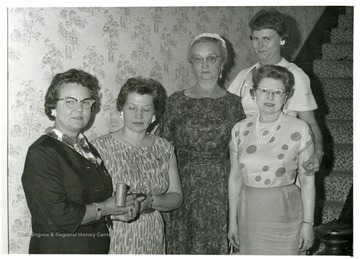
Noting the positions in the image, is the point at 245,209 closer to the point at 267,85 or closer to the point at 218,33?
the point at 267,85

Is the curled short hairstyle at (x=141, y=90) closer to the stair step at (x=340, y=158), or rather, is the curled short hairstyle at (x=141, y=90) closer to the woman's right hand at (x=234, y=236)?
the woman's right hand at (x=234, y=236)

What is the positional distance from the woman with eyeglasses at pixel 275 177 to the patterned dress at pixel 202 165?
0.14 metres

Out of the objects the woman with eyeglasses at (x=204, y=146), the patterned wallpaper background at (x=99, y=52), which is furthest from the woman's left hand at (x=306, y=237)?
the patterned wallpaper background at (x=99, y=52)

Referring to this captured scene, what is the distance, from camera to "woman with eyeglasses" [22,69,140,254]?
5.13ft

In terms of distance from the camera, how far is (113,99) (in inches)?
71.9

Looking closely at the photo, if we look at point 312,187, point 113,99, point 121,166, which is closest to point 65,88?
point 113,99

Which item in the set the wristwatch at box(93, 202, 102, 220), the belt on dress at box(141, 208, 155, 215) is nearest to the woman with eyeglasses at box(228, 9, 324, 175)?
the belt on dress at box(141, 208, 155, 215)

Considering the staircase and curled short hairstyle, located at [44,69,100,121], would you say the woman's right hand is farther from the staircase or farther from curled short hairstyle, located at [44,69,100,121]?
curled short hairstyle, located at [44,69,100,121]

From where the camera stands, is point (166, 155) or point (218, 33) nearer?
point (166, 155)

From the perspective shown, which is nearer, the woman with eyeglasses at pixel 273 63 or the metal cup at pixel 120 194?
the metal cup at pixel 120 194

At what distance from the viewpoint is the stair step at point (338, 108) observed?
218 cm

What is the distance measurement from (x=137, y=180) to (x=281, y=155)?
56 cm

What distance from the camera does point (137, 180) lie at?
1.71 meters

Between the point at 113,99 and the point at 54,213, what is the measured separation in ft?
1.71
